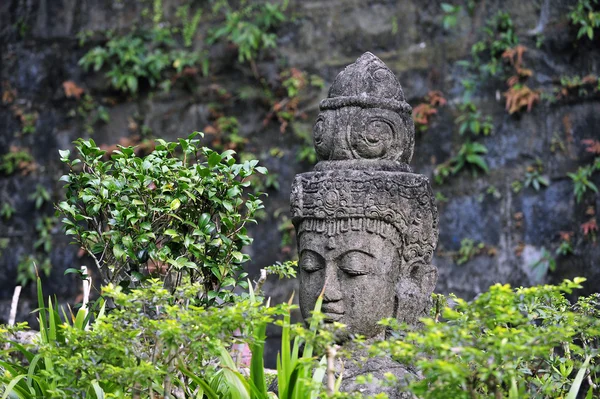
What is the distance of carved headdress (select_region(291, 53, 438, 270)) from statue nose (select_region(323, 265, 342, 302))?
0.22 meters

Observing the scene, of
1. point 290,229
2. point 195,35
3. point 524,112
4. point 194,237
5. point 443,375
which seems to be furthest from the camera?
point 195,35

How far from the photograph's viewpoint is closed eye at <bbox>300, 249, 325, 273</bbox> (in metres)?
5.35

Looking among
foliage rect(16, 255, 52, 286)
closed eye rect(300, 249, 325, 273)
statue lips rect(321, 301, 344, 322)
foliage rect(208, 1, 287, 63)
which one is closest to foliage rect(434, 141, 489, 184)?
foliage rect(208, 1, 287, 63)

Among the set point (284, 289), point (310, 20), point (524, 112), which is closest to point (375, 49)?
point (310, 20)

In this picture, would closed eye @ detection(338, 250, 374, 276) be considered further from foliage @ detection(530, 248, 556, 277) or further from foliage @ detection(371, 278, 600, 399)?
foliage @ detection(530, 248, 556, 277)

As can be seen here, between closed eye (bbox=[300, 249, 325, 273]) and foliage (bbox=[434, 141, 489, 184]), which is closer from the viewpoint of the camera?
closed eye (bbox=[300, 249, 325, 273])

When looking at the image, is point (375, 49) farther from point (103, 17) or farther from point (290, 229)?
point (103, 17)

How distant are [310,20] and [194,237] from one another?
15.9 ft

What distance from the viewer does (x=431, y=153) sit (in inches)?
345

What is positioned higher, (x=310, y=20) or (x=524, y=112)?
(x=310, y=20)

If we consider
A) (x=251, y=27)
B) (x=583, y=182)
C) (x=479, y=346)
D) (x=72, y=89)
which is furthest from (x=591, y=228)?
(x=72, y=89)

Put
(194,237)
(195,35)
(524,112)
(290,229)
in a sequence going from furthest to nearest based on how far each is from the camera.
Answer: (195,35) → (290,229) → (524,112) → (194,237)

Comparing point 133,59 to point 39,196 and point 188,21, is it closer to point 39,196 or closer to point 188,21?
point 188,21

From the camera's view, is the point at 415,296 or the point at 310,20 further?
the point at 310,20
